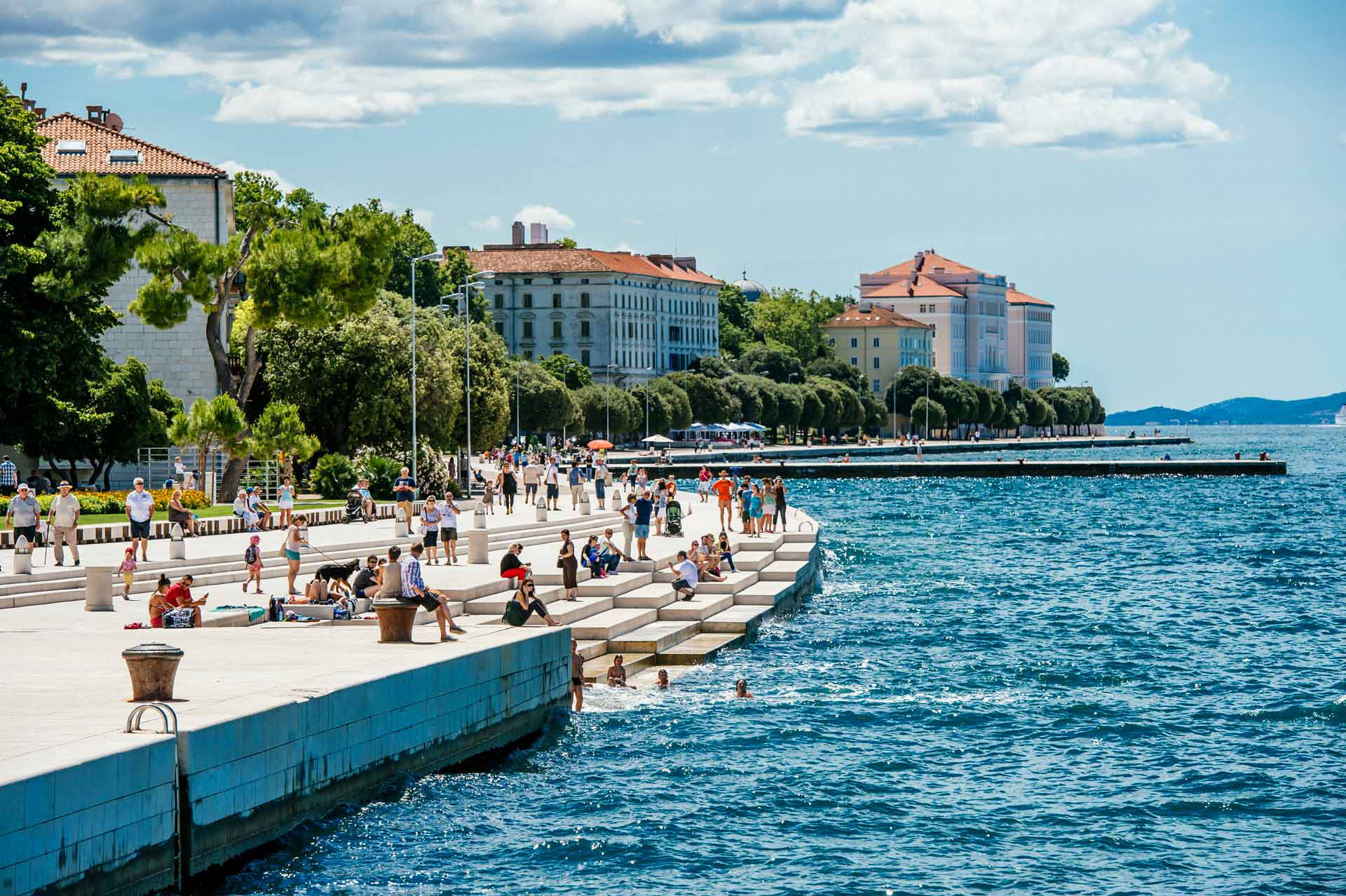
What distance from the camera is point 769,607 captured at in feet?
119

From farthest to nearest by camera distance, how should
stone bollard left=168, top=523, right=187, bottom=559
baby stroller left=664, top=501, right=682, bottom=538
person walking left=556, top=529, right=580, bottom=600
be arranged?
baby stroller left=664, top=501, right=682, bottom=538 → stone bollard left=168, top=523, right=187, bottom=559 → person walking left=556, top=529, right=580, bottom=600

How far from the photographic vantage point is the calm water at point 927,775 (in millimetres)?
18016

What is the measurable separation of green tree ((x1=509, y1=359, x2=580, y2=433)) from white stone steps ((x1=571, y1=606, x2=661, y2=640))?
8798 cm


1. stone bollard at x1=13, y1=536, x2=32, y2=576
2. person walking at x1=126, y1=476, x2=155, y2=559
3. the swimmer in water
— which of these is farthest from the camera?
person walking at x1=126, y1=476, x2=155, y2=559

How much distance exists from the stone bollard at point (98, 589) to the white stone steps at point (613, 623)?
23.1 feet

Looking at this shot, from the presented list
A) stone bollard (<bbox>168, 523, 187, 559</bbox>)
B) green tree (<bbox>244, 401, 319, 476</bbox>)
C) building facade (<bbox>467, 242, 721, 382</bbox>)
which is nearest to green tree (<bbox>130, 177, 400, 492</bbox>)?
green tree (<bbox>244, 401, 319, 476</bbox>)

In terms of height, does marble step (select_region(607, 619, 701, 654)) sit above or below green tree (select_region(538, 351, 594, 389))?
below

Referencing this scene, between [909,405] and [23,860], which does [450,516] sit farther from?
[909,405]

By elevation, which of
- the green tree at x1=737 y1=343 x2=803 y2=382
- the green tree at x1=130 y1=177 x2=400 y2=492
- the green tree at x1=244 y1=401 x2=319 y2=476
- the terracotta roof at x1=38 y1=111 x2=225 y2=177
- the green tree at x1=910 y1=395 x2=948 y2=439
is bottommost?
the green tree at x1=244 y1=401 x2=319 y2=476

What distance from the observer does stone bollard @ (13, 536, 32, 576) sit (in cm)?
2853

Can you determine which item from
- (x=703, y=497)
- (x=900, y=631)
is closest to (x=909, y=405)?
(x=703, y=497)

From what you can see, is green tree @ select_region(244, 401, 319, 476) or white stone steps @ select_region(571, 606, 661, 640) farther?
green tree @ select_region(244, 401, 319, 476)

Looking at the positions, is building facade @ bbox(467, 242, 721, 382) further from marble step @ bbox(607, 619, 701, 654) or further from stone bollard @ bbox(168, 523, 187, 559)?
marble step @ bbox(607, 619, 701, 654)

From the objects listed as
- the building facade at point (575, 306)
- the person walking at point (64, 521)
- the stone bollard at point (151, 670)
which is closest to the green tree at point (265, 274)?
the person walking at point (64, 521)
